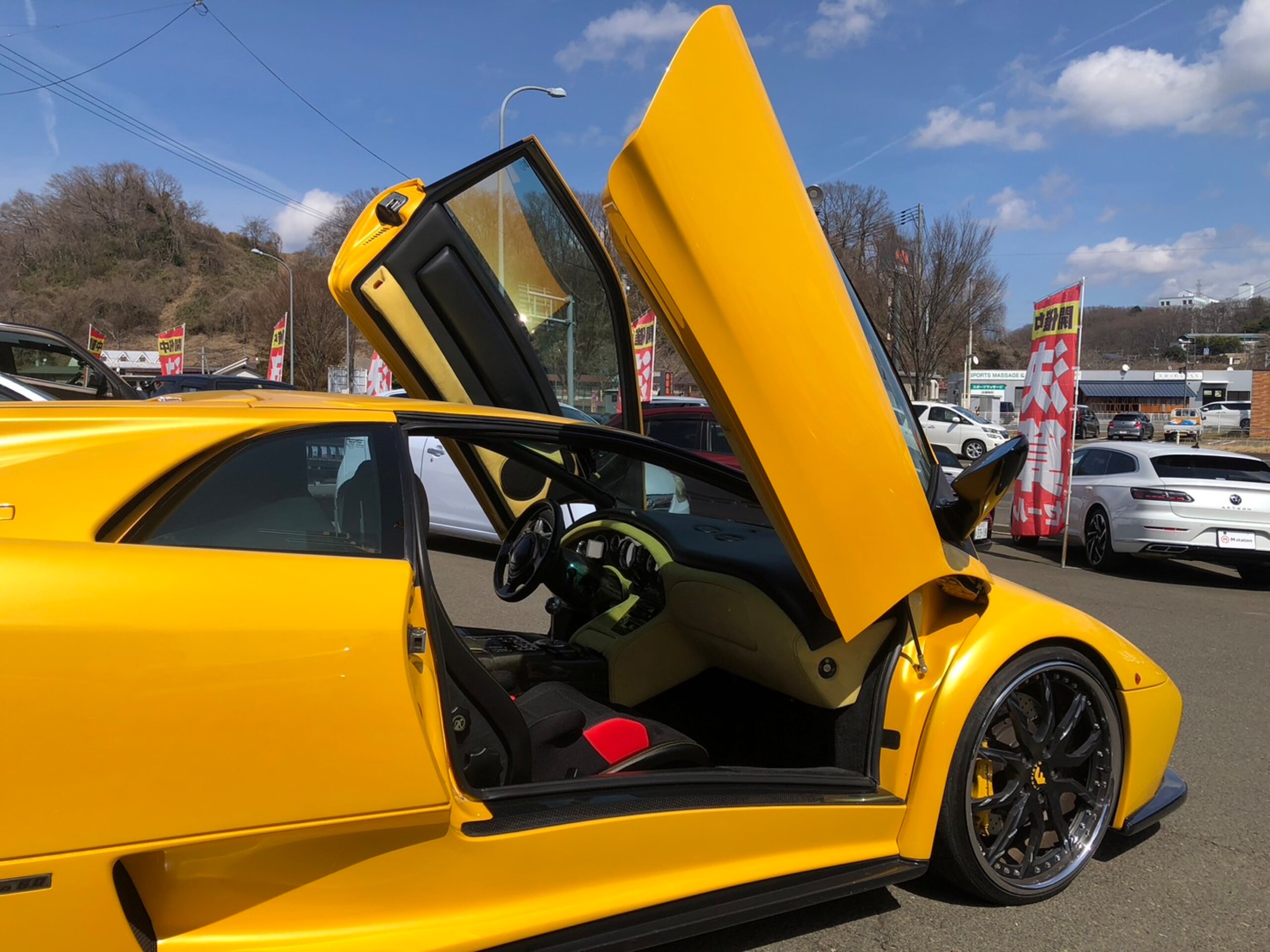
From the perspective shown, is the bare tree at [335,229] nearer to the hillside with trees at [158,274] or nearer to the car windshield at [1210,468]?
the hillside with trees at [158,274]

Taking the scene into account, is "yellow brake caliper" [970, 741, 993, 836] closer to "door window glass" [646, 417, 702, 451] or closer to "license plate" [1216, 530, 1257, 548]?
"door window glass" [646, 417, 702, 451]

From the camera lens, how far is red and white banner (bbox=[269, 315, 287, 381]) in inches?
949

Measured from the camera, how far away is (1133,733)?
261cm

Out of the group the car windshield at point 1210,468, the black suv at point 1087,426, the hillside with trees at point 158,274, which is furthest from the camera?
the hillside with trees at point 158,274

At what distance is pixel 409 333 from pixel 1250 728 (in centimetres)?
428

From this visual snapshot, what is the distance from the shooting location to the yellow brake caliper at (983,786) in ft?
7.82

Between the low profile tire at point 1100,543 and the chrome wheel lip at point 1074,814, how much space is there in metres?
6.68

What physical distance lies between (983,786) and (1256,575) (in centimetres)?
781

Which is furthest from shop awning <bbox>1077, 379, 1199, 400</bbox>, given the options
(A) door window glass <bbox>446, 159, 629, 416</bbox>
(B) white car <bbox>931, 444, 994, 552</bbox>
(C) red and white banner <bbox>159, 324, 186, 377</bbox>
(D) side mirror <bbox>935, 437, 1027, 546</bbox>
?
A: (D) side mirror <bbox>935, 437, 1027, 546</bbox>

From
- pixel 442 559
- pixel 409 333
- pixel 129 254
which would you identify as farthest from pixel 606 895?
pixel 129 254

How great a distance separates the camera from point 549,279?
3521mm

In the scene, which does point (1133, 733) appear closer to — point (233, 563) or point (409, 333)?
point (233, 563)

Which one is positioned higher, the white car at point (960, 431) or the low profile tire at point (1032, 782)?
the white car at point (960, 431)

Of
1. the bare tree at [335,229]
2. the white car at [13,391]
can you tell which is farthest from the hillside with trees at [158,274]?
the white car at [13,391]
